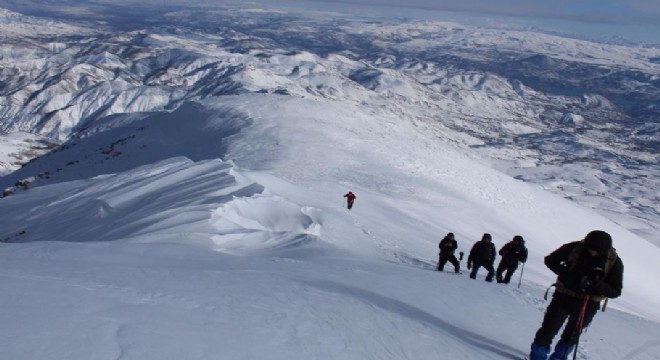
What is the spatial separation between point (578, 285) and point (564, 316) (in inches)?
25.5

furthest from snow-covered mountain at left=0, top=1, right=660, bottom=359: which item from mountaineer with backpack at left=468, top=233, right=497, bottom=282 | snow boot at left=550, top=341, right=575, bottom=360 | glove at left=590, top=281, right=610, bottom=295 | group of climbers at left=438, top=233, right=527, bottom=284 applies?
glove at left=590, top=281, right=610, bottom=295

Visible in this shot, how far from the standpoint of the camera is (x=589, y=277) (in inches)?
298

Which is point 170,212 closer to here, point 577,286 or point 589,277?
point 577,286

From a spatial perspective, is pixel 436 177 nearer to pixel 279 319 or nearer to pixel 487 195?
pixel 487 195

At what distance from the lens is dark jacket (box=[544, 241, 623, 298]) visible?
295 inches

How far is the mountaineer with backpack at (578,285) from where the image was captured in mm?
7480

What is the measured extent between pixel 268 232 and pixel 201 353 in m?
13.2

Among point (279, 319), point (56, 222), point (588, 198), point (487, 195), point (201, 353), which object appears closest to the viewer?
point (201, 353)

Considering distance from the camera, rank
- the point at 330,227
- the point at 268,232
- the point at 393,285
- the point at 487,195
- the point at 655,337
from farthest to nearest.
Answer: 1. the point at 487,195
2. the point at 330,227
3. the point at 268,232
4. the point at 393,285
5. the point at 655,337

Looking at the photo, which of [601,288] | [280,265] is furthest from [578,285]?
[280,265]

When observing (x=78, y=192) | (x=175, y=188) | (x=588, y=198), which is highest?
(x=175, y=188)

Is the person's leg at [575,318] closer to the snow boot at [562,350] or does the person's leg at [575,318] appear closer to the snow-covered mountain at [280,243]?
the snow boot at [562,350]

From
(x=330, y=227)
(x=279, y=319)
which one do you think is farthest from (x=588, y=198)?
(x=279, y=319)

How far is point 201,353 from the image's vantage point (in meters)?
5.96
